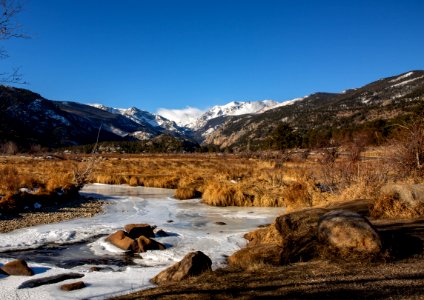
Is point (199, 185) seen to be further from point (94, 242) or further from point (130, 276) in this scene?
point (130, 276)

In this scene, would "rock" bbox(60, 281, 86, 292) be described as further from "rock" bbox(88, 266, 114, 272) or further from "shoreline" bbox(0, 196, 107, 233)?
"shoreline" bbox(0, 196, 107, 233)

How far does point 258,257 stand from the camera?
28.6 feet

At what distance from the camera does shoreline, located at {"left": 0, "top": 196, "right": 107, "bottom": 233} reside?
14095 millimetres

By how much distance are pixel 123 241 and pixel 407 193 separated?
7.45 metres

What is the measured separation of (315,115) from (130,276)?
7522 inches

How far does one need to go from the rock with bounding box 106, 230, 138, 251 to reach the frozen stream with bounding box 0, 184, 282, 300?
0.18 m

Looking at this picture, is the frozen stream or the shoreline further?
the shoreline

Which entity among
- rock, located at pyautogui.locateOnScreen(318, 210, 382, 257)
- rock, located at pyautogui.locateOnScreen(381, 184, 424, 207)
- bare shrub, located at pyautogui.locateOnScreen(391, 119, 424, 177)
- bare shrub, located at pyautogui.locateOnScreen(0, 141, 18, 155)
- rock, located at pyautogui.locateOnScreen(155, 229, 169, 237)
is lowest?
rock, located at pyautogui.locateOnScreen(155, 229, 169, 237)

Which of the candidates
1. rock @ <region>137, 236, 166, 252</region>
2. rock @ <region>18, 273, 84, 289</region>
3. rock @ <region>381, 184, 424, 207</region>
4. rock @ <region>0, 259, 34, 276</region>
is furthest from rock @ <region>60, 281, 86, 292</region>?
rock @ <region>381, 184, 424, 207</region>

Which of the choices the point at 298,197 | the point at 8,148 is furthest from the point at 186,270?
the point at 8,148

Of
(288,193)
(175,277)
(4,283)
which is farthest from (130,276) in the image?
(288,193)

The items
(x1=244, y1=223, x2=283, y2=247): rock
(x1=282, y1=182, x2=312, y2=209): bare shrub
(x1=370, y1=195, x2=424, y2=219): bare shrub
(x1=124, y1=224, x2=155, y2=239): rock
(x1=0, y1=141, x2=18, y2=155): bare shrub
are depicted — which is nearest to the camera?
(x1=370, y1=195, x2=424, y2=219): bare shrub

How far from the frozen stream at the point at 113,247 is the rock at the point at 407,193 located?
172 inches

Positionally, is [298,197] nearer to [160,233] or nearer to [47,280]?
[160,233]
